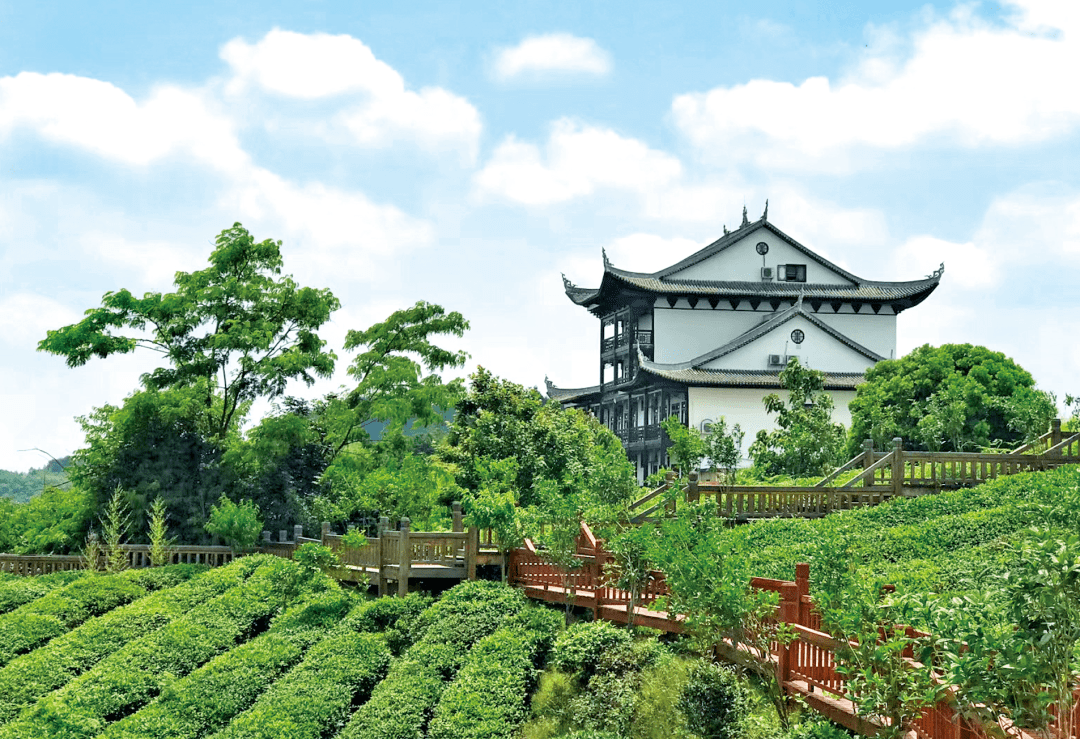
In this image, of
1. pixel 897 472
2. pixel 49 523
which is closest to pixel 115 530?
pixel 49 523

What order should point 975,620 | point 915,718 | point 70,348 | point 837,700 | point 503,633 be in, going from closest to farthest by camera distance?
point 975,620
point 915,718
point 837,700
point 503,633
point 70,348

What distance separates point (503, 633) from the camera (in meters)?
16.8

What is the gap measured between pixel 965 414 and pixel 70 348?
25.6m

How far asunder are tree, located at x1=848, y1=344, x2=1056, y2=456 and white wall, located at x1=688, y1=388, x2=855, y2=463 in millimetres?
5240

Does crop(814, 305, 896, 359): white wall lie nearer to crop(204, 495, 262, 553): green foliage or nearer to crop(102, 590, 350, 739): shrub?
crop(204, 495, 262, 553): green foliage

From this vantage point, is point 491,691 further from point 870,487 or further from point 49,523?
point 49,523

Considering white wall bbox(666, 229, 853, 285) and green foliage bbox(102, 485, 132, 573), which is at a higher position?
white wall bbox(666, 229, 853, 285)

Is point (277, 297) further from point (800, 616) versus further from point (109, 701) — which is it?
point (800, 616)

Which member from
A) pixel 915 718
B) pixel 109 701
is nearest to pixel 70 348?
pixel 109 701

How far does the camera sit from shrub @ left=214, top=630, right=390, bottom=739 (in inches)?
611

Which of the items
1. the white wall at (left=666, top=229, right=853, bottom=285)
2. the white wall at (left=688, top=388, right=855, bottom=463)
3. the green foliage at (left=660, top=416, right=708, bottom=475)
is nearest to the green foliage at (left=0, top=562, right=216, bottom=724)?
the green foliage at (left=660, top=416, right=708, bottom=475)

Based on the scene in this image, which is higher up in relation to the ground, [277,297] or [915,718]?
[277,297]

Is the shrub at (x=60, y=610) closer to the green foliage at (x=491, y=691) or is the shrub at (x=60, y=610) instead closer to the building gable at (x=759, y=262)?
the green foliage at (x=491, y=691)

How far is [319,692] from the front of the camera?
16.3 meters
